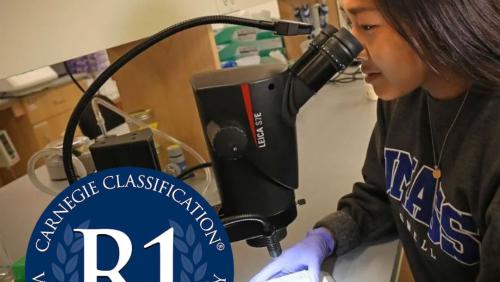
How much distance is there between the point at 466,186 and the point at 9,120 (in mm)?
3605

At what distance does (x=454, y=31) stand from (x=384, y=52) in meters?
0.10

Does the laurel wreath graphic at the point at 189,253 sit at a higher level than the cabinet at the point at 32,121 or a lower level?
higher

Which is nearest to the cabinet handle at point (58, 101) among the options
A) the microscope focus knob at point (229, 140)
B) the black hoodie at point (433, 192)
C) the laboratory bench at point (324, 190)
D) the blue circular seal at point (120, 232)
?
the laboratory bench at point (324, 190)

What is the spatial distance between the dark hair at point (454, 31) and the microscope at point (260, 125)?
81mm

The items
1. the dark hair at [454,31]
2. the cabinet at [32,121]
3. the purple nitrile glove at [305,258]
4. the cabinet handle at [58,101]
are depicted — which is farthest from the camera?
the cabinet handle at [58,101]

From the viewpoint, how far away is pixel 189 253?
0.47 m

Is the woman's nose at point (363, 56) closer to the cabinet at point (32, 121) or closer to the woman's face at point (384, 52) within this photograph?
the woman's face at point (384, 52)

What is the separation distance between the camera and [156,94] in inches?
52.6

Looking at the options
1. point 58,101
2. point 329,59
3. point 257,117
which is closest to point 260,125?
point 257,117

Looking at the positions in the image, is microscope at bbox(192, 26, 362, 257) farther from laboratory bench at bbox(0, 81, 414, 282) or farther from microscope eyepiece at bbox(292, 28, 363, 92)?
laboratory bench at bbox(0, 81, 414, 282)

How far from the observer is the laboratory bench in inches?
34.7

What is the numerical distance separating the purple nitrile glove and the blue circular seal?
1.13 ft

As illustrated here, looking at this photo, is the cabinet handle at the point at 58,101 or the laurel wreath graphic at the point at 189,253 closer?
the laurel wreath graphic at the point at 189,253

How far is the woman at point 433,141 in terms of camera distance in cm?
68
